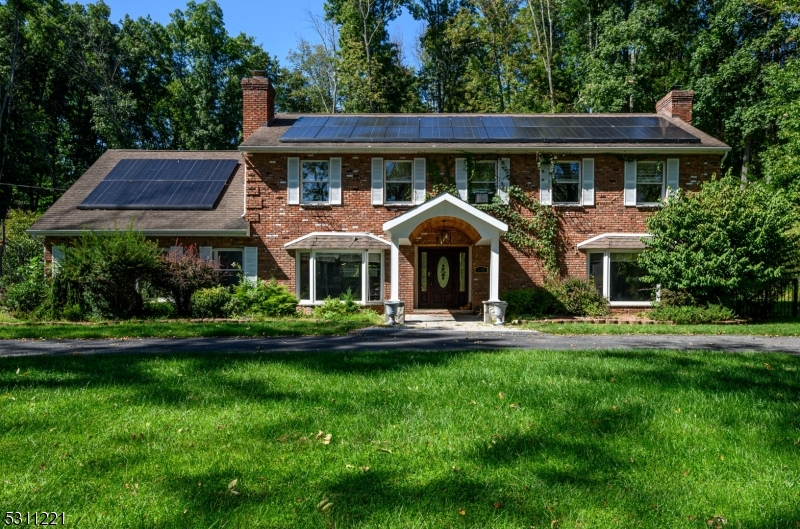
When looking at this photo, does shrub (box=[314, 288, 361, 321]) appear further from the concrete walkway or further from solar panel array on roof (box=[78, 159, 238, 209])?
solar panel array on roof (box=[78, 159, 238, 209])

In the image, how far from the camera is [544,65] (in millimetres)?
30578

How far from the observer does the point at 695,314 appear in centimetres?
1340

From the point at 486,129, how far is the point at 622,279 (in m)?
6.90

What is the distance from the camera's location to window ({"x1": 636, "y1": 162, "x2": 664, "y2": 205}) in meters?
16.5

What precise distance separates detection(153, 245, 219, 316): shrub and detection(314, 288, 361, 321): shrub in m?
3.20

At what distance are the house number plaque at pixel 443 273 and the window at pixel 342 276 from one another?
2.24 metres

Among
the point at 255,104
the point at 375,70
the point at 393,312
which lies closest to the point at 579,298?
the point at 393,312

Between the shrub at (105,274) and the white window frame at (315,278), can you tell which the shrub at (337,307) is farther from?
the shrub at (105,274)

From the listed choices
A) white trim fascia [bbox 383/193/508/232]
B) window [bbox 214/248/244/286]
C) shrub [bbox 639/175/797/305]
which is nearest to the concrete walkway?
shrub [bbox 639/175/797/305]

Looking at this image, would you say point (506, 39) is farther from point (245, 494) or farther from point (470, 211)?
point (245, 494)

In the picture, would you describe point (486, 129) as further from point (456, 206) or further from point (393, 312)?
point (393, 312)

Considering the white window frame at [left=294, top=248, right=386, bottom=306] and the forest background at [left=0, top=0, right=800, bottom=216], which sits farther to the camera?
the forest background at [left=0, top=0, right=800, bottom=216]

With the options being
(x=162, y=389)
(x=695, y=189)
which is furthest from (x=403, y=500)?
(x=695, y=189)

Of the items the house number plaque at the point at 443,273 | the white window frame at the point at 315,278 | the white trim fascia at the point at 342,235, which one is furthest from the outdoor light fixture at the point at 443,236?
the white window frame at the point at 315,278
